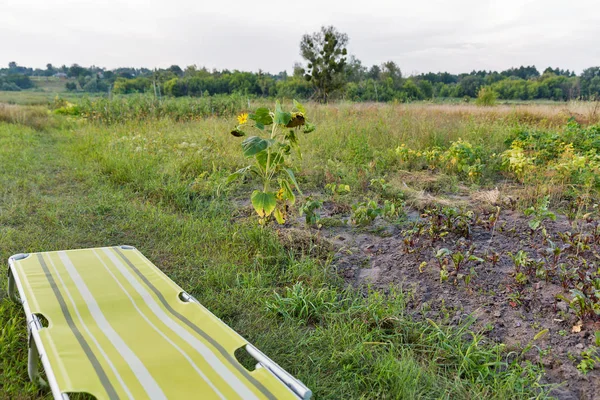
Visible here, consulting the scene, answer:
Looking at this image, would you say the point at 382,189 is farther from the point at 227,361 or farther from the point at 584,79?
the point at 584,79

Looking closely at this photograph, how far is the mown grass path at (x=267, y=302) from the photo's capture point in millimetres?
1610

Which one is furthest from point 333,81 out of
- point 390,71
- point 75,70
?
point 75,70

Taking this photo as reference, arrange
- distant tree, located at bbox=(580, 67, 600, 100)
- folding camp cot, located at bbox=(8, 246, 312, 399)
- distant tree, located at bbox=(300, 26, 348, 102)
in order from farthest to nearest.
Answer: distant tree, located at bbox=(300, 26, 348, 102)
distant tree, located at bbox=(580, 67, 600, 100)
folding camp cot, located at bbox=(8, 246, 312, 399)

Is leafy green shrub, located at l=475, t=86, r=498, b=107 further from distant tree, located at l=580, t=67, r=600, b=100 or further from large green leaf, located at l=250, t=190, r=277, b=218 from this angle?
large green leaf, located at l=250, t=190, r=277, b=218

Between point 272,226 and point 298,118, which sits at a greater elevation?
point 298,118

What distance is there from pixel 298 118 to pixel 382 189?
1620 mm

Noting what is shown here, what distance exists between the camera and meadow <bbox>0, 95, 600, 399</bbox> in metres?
1.70

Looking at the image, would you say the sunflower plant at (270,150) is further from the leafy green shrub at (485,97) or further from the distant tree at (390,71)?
the distant tree at (390,71)

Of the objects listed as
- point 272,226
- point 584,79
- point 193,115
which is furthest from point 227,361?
point 584,79

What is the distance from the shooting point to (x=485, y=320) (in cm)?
198

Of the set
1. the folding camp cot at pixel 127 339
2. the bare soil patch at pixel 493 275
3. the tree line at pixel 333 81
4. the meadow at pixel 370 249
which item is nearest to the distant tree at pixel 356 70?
the tree line at pixel 333 81

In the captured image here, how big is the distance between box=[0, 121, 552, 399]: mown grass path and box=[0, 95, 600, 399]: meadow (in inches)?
0.4

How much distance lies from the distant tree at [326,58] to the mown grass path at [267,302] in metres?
19.1

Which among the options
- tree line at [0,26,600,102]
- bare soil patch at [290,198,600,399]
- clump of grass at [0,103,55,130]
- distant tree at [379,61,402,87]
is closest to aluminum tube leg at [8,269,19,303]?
bare soil patch at [290,198,600,399]
